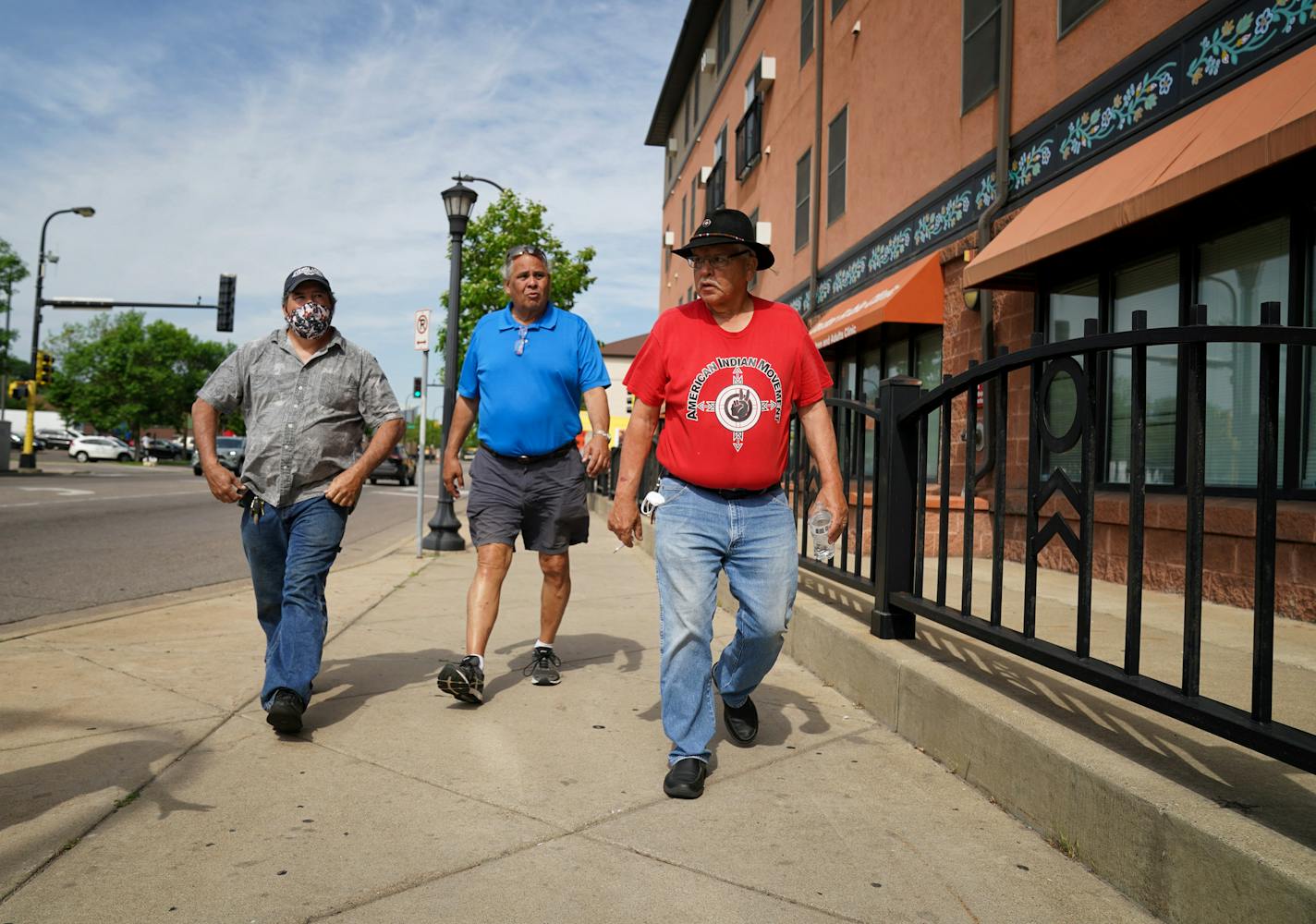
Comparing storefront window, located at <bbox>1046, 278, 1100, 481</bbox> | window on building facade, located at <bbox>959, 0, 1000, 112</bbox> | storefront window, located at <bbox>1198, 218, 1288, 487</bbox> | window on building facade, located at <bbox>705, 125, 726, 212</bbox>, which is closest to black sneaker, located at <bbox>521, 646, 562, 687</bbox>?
storefront window, located at <bbox>1198, 218, 1288, 487</bbox>

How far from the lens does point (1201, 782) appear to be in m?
2.57

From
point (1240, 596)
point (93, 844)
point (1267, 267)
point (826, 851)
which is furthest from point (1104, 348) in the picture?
point (1267, 267)

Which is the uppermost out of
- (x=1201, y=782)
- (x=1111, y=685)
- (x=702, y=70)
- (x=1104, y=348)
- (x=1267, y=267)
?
(x=702, y=70)

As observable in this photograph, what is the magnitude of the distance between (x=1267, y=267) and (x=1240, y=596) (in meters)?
2.08

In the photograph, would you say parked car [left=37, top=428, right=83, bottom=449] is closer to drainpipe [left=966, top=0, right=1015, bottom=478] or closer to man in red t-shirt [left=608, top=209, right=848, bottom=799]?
drainpipe [left=966, top=0, right=1015, bottom=478]

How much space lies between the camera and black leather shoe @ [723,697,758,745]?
3875 millimetres

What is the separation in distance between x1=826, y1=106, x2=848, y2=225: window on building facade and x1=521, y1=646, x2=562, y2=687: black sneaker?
1156cm

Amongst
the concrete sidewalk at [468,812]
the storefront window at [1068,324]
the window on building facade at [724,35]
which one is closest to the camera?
the concrete sidewalk at [468,812]

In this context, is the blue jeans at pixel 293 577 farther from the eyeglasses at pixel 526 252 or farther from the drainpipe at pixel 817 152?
the drainpipe at pixel 817 152

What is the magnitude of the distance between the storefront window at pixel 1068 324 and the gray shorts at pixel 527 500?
15.3 feet

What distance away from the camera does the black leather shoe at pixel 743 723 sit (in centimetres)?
388

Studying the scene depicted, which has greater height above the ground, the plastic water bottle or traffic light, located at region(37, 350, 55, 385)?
traffic light, located at region(37, 350, 55, 385)

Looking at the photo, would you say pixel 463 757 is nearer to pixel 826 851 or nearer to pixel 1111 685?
pixel 826 851

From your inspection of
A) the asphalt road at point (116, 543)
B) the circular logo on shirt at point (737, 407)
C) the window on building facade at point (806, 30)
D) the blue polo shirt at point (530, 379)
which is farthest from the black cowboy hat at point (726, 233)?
the window on building facade at point (806, 30)
